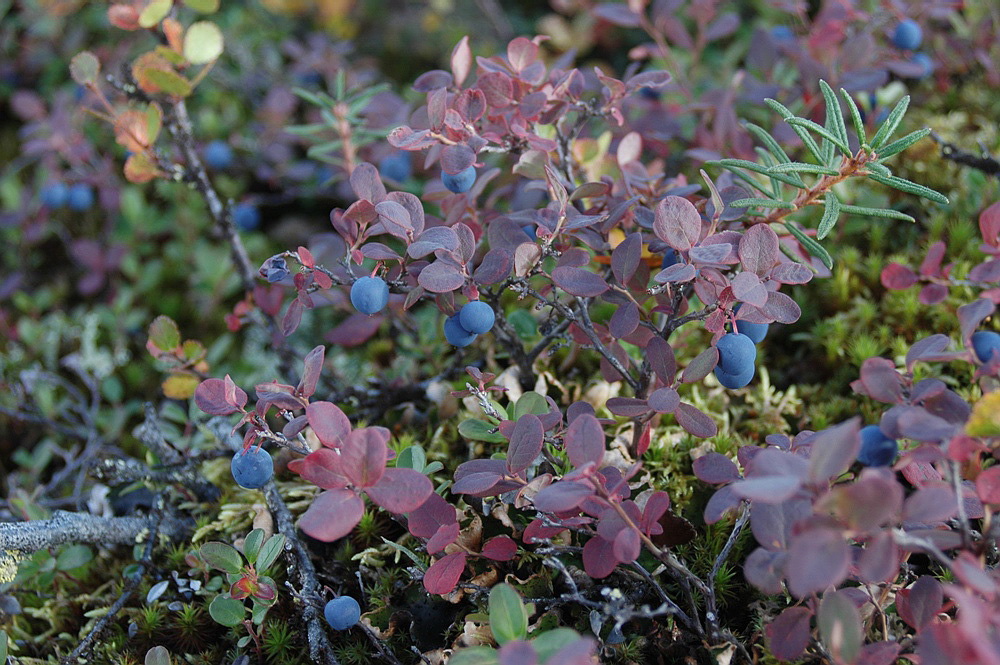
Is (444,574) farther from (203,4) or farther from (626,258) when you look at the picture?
(203,4)

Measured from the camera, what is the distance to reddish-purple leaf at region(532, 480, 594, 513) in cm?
112

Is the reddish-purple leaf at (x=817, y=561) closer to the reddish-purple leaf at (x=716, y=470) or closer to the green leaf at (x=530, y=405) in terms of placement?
the reddish-purple leaf at (x=716, y=470)

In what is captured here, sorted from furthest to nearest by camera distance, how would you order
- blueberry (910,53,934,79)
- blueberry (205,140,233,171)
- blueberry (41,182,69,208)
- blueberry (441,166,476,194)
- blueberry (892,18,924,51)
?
blueberry (205,140,233,171), blueberry (41,182,69,208), blueberry (910,53,934,79), blueberry (892,18,924,51), blueberry (441,166,476,194)

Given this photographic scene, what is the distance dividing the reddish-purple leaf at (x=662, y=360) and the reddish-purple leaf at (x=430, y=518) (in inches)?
17.9

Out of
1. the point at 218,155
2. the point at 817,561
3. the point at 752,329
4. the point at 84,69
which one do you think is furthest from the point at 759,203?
the point at 218,155

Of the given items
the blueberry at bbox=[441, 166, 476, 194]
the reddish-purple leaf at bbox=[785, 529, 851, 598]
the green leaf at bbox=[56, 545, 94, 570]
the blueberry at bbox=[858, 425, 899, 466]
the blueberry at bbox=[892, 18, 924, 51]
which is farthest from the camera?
the blueberry at bbox=[892, 18, 924, 51]

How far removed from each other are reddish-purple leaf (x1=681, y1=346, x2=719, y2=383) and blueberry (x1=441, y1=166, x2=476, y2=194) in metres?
0.55

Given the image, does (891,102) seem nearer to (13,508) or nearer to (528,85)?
(528,85)

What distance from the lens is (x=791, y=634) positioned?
1.17 metres

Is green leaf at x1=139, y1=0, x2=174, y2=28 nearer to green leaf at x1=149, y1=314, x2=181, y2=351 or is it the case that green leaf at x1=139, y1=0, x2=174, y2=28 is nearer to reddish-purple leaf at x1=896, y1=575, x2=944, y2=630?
green leaf at x1=149, y1=314, x2=181, y2=351

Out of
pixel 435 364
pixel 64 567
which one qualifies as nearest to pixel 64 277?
pixel 64 567

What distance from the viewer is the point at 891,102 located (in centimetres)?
249

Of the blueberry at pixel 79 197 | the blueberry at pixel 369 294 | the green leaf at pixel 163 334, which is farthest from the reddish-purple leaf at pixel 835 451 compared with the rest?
the blueberry at pixel 79 197

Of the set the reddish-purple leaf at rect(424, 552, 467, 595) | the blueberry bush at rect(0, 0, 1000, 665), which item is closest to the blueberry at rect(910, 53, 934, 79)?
the blueberry bush at rect(0, 0, 1000, 665)
